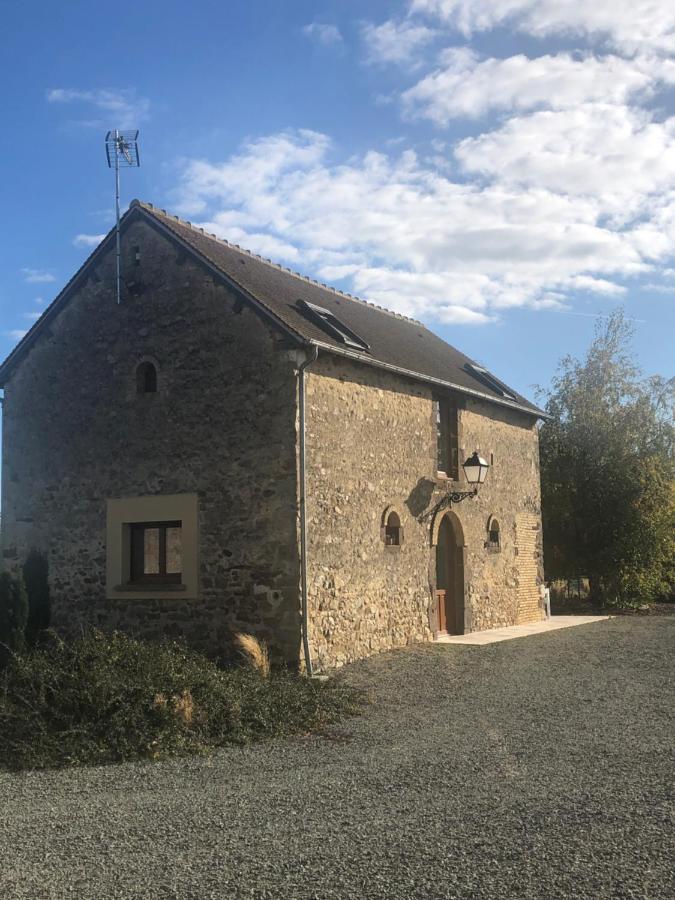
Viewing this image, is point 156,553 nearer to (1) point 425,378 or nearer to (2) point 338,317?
(1) point 425,378

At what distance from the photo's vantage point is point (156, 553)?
13.1m

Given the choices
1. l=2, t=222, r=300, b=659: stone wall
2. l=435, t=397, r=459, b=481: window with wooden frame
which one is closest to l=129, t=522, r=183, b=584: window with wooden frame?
l=2, t=222, r=300, b=659: stone wall

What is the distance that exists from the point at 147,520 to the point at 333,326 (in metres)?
4.13

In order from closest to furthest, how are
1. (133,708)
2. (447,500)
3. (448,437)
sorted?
1. (133,708)
2. (447,500)
3. (448,437)

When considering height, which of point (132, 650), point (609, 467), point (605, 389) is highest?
point (605, 389)

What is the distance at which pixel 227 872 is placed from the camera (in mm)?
4555

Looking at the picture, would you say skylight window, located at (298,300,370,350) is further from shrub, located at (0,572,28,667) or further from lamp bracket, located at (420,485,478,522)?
shrub, located at (0,572,28,667)

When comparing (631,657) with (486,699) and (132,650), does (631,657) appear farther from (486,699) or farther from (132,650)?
(132,650)

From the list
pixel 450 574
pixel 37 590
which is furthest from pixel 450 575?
pixel 37 590

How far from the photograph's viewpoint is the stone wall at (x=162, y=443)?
468 inches

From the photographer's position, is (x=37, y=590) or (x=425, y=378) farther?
(x=425, y=378)

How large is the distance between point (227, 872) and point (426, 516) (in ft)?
34.4

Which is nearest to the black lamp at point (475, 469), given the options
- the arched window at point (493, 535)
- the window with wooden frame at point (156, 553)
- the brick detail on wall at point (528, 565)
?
the arched window at point (493, 535)

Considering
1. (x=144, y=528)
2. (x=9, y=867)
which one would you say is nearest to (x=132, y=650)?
(x=144, y=528)
